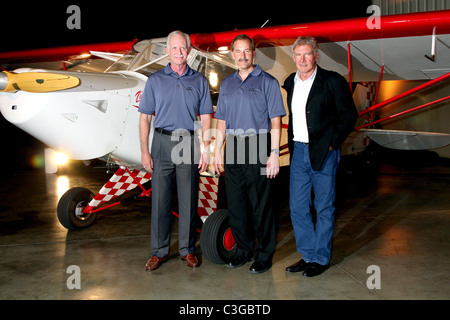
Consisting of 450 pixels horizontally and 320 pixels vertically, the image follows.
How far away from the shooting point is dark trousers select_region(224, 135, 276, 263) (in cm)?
310

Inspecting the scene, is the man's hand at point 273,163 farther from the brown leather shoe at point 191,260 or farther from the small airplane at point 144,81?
the brown leather shoe at point 191,260

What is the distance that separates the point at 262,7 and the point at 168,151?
1674 cm

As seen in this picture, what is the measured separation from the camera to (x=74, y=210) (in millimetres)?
4566

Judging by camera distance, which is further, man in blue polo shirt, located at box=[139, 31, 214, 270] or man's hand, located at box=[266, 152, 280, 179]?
man in blue polo shirt, located at box=[139, 31, 214, 270]

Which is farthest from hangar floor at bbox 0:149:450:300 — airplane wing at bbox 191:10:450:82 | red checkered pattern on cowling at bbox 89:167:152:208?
airplane wing at bbox 191:10:450:82

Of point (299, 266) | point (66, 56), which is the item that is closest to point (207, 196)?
point (299, 266)

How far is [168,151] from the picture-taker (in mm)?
3207

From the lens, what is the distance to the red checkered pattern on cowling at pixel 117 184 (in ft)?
15.1

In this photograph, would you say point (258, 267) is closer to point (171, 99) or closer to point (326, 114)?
point (326, 114)

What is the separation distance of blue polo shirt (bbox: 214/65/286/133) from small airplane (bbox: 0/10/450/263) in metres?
0.90

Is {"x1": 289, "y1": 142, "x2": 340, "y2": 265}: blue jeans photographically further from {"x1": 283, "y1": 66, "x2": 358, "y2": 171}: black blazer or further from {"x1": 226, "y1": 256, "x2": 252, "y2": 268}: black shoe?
{"x1": 226, "y1": 256, "x2": 252, "y2": 268}: black shoe

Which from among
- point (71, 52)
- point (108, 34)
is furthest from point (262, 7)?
point (71, 52)

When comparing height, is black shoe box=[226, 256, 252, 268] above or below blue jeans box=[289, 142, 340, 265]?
below

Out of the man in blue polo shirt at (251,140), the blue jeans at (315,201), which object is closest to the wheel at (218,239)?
the man in blue polo shirt at (251,140)
